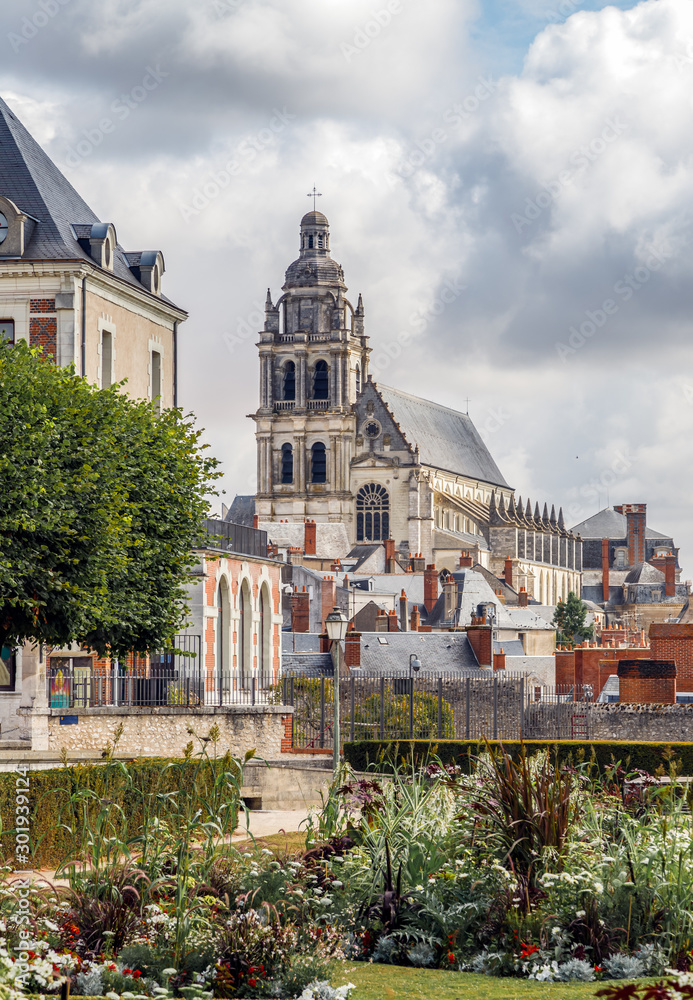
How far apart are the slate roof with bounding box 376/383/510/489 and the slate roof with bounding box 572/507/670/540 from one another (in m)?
25.2

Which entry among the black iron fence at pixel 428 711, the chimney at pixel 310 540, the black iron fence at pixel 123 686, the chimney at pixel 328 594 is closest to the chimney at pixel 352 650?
the black iron fence at pixel 428 711

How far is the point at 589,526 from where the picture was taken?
16738cm

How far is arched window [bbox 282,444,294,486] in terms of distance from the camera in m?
117

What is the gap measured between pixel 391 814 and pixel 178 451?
15.4 meters

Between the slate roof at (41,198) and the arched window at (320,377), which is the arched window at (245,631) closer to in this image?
the slate roof at (41,198)

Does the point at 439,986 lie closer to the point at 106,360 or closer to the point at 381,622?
the point at 106,360

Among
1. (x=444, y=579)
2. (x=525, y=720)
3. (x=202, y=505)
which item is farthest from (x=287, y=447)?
(x=202, y=505)

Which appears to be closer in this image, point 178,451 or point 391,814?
point 391,814

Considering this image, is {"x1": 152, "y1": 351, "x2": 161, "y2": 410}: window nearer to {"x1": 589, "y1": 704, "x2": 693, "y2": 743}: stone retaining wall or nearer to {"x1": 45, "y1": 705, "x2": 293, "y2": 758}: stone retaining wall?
A: {"x1": 45, "y1": 705, "x2": 293, "y2": 758}: stone retaining wall

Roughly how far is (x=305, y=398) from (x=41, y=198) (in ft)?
288

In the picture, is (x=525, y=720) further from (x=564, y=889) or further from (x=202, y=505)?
(x=564, y=889)

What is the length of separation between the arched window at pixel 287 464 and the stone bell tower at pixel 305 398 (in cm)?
8

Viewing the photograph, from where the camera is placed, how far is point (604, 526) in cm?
16675

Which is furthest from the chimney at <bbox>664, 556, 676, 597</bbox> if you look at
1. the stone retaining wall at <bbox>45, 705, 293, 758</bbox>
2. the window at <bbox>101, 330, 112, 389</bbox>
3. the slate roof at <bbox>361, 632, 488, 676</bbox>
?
the stone retaining wall at <bbox>45, 705, 293, 758</bbox>
